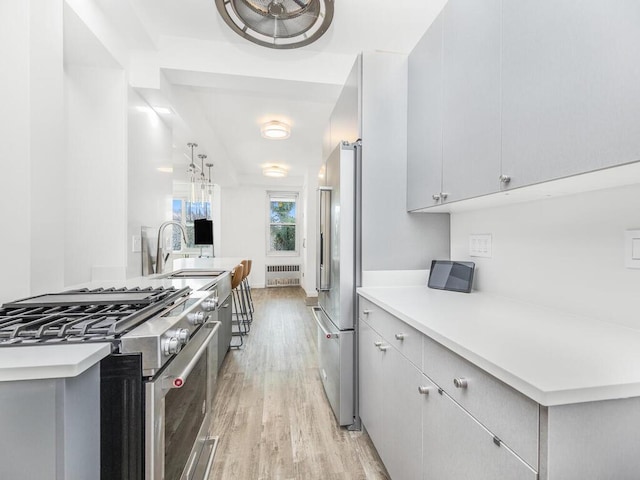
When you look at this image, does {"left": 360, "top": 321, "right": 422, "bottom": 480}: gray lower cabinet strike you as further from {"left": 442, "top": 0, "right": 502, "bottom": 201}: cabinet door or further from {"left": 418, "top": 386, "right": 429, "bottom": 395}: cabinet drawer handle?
{"left": 442, "top": 0, "right": 502, "bottom": 201}: cabinet door

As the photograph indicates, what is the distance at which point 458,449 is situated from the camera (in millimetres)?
893

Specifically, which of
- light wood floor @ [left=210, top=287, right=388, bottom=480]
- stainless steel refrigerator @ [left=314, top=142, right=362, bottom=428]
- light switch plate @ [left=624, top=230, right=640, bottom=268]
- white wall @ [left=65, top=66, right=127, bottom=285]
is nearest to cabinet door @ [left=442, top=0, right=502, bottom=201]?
light switch plate @ [left=624, top=230, right=640, bottom=268]

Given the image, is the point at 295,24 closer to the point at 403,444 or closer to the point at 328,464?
the point at 403,444

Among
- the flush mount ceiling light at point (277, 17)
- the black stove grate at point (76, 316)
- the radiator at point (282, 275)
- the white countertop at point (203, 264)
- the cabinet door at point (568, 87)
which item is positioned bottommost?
the radiator at point (282, 275)

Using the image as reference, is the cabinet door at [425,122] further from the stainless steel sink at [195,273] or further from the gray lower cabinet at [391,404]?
the stainless steel sink at [195,273]

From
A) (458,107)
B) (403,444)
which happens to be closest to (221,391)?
(403,444)

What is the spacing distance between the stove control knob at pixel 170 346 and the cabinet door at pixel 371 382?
3.08ft

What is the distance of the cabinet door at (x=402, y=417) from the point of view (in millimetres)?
1142

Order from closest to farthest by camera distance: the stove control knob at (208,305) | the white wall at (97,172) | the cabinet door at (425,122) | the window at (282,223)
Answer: the stove control knob at (208,305), the cabinet door at (425,122), the white wall at (97,172), the window at (282,223)

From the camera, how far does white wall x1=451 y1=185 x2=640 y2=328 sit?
1021 millimetres

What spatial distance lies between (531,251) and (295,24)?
1.73m

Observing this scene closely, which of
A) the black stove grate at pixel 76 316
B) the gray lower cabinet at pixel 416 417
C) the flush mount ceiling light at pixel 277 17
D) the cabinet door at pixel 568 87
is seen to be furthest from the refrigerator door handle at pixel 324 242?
the cabinet door at pixel 568 87

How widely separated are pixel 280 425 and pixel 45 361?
62.5 inches

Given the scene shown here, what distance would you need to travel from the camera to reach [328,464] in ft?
5.29
